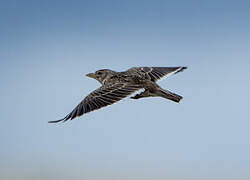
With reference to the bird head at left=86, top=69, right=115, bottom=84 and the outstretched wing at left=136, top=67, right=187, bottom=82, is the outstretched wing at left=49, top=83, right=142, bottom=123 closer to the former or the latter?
the bird head at left=86, top=69, right=115, bottom=84

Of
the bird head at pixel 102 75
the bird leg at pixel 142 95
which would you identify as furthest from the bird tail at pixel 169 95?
the bird head at pixel 102 75

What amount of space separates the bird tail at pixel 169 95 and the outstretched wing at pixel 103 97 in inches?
25.8

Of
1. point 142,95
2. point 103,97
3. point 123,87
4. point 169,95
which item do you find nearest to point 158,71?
point 142,95

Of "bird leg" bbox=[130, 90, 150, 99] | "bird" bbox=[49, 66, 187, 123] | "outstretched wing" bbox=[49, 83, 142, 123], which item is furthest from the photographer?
"bird leg" bbox=[130, 90, 150, 99]

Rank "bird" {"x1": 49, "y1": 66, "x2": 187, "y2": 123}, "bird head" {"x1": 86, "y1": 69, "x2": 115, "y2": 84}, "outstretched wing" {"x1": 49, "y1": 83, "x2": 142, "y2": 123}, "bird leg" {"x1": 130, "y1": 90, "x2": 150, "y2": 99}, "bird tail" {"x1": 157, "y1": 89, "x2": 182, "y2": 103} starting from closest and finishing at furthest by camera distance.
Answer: "outstretched wing" {"x1": 49, "y1": 83, "x2": 142, "y2": 123} < "bird" {"x1": 49, "y1": 66, "x2": 187, "y2": 123} < "bird tail" {"x1": 157, "y1": 89, "x2": 182, "y2": 103} < "bird leg" {"x1": 130, "y1": 90, "x2": 150, "y2": 99} < "bird head" {"x1": 86, "y1": 69, "x2": 115, "y2": 84}

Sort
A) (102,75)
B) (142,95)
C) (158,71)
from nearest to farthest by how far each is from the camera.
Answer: (142,95), (102,75), (158,71)

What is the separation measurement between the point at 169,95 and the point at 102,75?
9.65 feet

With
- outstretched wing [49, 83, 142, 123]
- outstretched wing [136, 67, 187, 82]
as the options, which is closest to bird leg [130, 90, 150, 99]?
outstretched wing [49, 83, 142, 123]

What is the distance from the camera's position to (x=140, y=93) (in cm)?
1131

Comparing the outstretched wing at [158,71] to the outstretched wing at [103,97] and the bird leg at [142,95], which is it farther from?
the outstretched wing at [103,97]

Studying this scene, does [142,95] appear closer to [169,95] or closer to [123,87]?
[123,87]

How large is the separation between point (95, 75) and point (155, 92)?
2855 millimetres

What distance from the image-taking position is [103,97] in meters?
10.3

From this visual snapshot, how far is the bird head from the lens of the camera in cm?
1269
